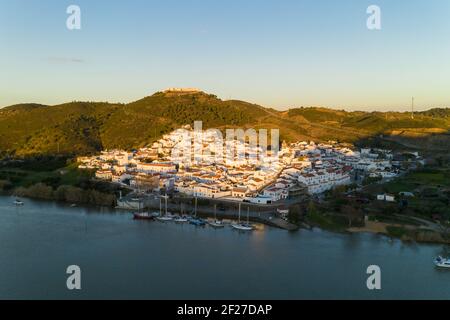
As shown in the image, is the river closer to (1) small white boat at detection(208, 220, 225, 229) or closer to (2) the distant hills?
(1) small white boat at detection(208, 220, 225, 229)

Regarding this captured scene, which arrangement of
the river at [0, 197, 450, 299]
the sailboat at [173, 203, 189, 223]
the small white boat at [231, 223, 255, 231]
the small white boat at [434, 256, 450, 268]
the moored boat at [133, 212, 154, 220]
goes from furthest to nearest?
the moored boat at [133, 212, 154, 220] → the sailboat at [173, 203, 189, 223] → the small white boat at [231, 223, 255, 231] → the small white boat at [434, 256, 450, 268] → the river at [0, 197, 450, 299]

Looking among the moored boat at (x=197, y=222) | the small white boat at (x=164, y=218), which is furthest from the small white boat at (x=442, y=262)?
the small white boat at (x=164, y=218)

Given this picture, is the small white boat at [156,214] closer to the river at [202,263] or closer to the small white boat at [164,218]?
the small white boat at [164,218]

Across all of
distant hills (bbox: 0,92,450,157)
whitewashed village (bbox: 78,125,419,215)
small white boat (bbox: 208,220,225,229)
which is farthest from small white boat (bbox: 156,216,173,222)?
distant hills (bbox: 0,92,450,157)

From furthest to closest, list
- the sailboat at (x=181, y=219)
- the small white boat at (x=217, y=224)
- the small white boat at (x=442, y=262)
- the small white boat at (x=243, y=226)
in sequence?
the sailboat at (x=181, y=219) → the small white boat at (x=217, y=224) → the small white boat at (x=243, y=226) → the small white boat at (x=442, y=262)

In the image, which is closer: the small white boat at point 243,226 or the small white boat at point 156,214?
the small white boat at point 243,226
